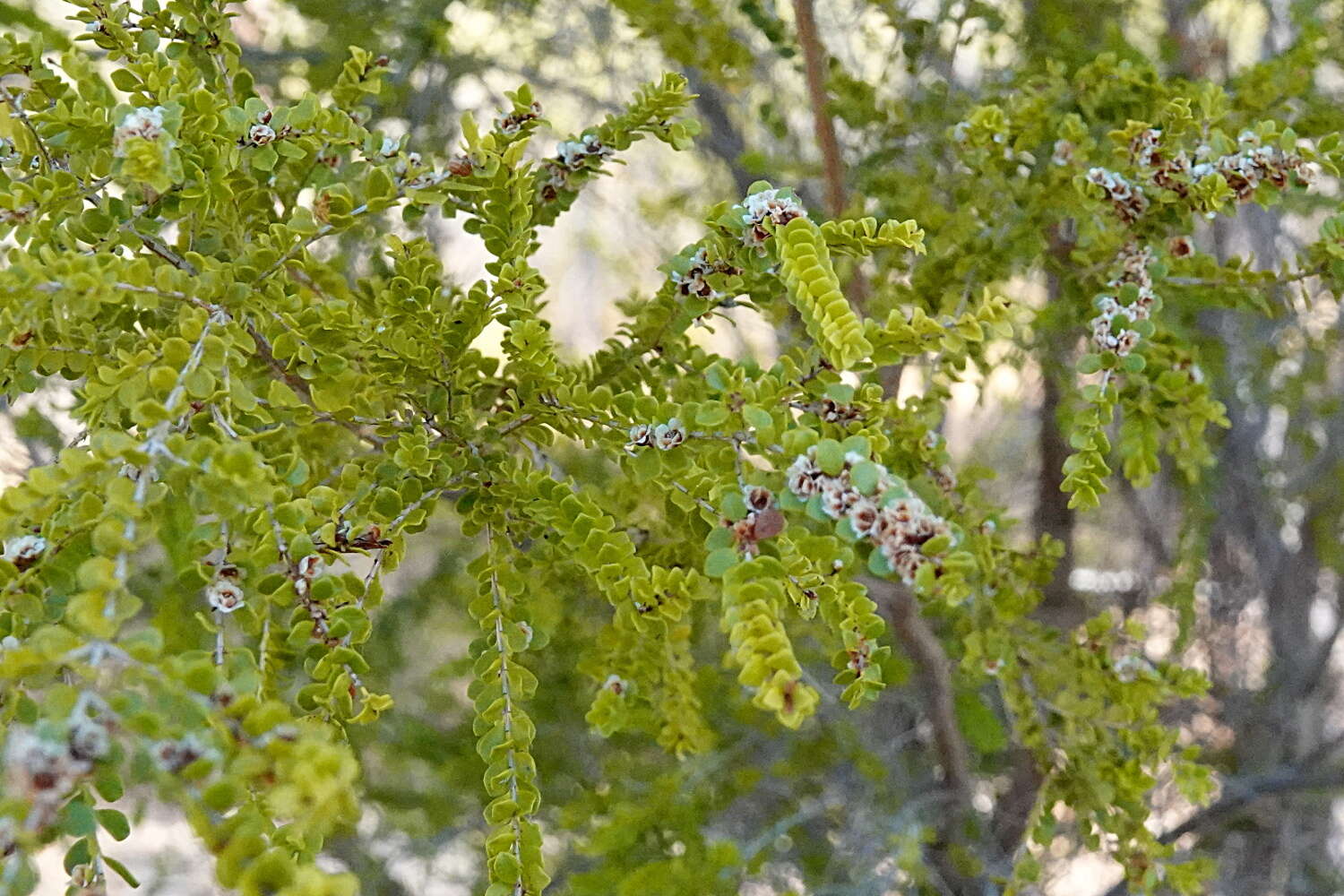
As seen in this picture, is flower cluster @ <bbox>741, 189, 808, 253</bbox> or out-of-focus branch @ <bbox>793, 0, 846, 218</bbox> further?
out-of-focus branch @ <bbox>793, 0, 846, 218</bbox>

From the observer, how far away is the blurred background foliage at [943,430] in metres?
0.87

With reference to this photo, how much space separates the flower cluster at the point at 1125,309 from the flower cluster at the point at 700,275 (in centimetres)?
23

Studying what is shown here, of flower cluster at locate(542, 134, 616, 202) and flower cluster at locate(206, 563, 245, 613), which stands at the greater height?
flower cluster at locate(542, 134, 616, 202)

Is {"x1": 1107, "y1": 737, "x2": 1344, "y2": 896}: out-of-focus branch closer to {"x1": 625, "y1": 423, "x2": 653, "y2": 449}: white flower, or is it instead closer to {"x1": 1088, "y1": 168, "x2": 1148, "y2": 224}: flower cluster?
{"x1": 1088, "y1": 168, "x2": 1148, "y2": 224}: flower cluster

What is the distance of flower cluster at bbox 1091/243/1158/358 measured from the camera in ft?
1.94

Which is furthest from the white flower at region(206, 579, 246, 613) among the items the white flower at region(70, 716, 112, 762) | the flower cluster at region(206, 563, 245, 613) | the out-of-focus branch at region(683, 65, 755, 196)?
the out-of-focus branch at region(683, 65, 755, 196)

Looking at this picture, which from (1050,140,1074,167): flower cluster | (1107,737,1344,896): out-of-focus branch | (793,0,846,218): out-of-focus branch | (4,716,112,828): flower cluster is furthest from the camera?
(1107,737,1344,896): out-of-focus branch

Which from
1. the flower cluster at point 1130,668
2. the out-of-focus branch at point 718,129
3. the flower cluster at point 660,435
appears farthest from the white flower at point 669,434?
the out-of-focus branch at point 718,129

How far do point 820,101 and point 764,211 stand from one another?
386 millimetres

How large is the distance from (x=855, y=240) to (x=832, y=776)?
0.98 m

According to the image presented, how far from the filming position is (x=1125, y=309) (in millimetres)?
601

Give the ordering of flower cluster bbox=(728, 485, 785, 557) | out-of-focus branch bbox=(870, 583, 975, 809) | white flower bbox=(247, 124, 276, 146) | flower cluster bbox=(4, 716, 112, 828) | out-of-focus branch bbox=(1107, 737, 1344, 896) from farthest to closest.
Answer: out-of-focus branch bbox=(1107, 737, 1344, 896) → out-of-focus branch bbox=(870, 583, 975, 809) → white flower bbox=(247, 124, 276, 146) → flower cluster bbox=(728, 485, 785, 557) → flower cluster bbox=(4, 716, 112, 828)

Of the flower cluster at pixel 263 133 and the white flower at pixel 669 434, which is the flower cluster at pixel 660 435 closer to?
the white flower at pixel 669 434

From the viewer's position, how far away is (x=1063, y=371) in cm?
98
